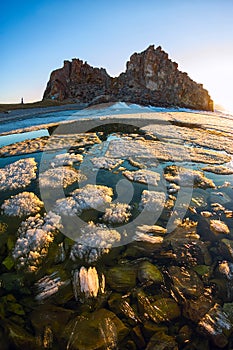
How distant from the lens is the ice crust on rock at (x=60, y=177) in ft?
29.1

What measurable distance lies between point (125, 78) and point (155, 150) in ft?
237

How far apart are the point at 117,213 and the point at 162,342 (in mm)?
3762

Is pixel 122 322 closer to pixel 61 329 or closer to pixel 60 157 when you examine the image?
pixel 61 329

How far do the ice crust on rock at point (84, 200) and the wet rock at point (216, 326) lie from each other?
14.2ft

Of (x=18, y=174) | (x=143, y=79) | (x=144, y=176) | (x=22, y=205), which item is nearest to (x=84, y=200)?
(x=22, y=205)

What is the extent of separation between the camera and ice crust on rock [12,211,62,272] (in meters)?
5.23

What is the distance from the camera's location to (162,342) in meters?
3.65

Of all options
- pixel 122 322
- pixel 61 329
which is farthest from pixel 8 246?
pixel 122 322

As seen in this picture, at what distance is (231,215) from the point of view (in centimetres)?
721

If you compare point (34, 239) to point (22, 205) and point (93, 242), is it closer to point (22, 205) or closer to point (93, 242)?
point (93, 242)

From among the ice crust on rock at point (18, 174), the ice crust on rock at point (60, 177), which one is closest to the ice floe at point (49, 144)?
the ice crust on rock at point (18, 174)

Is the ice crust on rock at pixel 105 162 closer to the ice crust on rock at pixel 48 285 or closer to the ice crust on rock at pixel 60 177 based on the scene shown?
the ice crust on rock at pixel 60 177

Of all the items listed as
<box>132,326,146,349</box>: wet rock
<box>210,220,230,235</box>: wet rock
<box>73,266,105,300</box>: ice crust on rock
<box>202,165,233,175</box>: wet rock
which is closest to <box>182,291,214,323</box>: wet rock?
<box>132,326,146,349</box>: wet rock

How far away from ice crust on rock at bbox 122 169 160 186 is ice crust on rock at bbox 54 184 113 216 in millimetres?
1544
